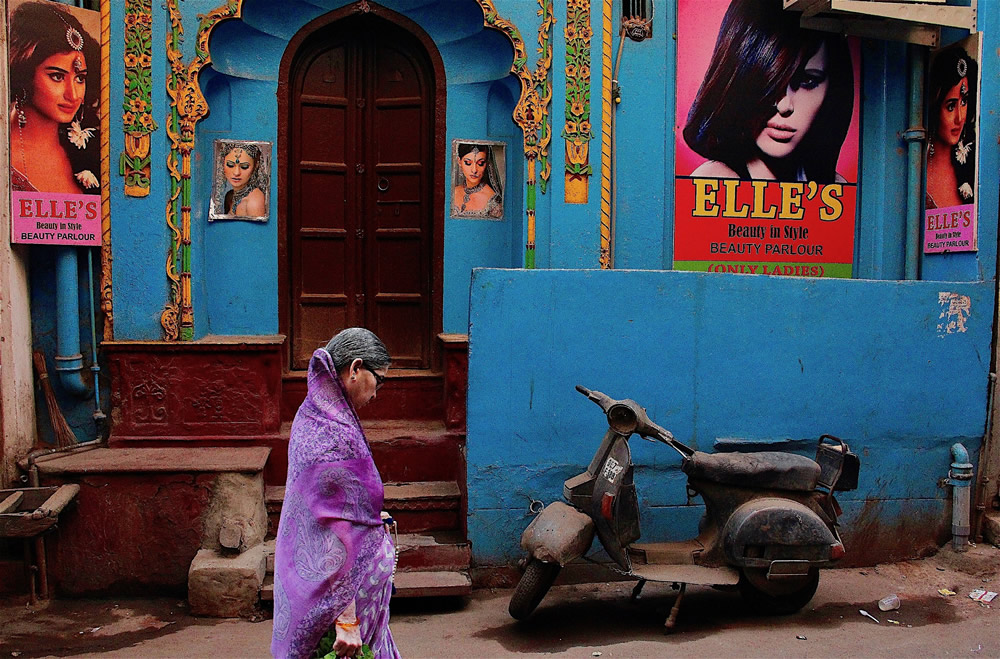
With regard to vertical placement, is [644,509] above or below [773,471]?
below

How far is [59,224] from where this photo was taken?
5711 millimetres

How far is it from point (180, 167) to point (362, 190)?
1.40 metres

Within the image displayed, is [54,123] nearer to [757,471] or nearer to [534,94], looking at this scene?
[534,94]

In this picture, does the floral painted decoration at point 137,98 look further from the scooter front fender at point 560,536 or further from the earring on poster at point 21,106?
the scooter front fender at point 560,536

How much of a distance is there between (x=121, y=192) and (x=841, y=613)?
5317 millimetres

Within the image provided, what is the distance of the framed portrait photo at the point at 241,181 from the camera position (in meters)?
6.48

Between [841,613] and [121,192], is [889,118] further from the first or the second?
[121,192]

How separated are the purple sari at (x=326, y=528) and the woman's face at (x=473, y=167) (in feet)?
13.3

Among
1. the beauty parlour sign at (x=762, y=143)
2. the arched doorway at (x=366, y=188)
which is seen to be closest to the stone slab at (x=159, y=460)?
the arched doorway at (x=366, y=188)

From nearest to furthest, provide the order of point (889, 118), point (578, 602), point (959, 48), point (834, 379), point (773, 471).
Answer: point (773, 471) < point (578, 602) < point (834, 379) < point (959, 48) < point (889, 118)

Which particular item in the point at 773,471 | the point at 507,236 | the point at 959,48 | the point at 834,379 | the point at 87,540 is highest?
the point at 959,48

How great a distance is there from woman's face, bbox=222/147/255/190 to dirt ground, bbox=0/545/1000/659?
3.04 metres

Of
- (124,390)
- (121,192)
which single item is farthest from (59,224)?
(124,390)

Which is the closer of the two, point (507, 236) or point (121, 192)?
point (121, 192)
